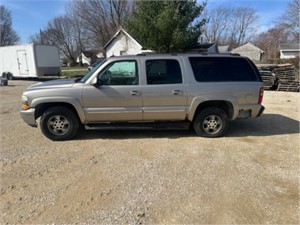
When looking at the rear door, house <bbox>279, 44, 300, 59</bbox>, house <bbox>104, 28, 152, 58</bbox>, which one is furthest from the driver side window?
house <bbox>279, 44, 300, 59</bbox>

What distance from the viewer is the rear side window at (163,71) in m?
5.62

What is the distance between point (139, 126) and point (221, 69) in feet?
7.34

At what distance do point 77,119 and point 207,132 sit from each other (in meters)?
2.92

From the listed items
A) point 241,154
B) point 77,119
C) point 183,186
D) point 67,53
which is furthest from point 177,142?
point 67,53

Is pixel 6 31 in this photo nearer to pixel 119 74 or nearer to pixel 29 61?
pixel 29 61

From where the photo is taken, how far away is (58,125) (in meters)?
5.69

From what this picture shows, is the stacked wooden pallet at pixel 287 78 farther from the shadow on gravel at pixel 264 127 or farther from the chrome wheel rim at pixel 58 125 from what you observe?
the chrome wheel rim at pixel 58 125

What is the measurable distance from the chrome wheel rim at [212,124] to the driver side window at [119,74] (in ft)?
5.87

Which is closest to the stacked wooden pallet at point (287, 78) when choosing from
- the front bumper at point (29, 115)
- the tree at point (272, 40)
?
the front bumper at point (29, 115)

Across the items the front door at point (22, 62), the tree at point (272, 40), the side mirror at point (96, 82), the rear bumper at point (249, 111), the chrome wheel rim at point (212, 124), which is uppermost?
the tree at point (272, 40)

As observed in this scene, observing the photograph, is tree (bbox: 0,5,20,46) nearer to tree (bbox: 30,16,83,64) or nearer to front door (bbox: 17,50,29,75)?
tree (bbox: 30,16,83,64)

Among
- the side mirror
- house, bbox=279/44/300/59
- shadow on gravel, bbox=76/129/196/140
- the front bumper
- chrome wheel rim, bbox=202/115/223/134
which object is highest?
house, bbox=279/44/300/59

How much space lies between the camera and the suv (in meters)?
5.55

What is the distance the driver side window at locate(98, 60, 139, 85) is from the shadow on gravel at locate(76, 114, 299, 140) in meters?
1.27
